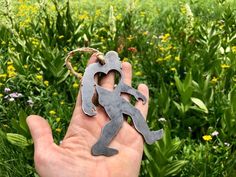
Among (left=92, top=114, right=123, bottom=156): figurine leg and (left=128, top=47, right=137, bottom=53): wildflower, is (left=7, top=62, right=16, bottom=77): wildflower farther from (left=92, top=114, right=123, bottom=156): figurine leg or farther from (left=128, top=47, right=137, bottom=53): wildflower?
(left=92, top=114, right=123, bottom=156): figurine leg

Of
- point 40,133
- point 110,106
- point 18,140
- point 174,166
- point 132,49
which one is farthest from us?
point 132,49

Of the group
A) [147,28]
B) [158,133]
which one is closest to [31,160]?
[158,133]

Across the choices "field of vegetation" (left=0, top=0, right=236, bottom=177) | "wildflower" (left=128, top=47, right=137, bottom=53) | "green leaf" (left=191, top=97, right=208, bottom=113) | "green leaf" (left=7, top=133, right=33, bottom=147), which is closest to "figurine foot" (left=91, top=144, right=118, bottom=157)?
"field of vegetation" (left=0, top=0, right=236, bottom=177)

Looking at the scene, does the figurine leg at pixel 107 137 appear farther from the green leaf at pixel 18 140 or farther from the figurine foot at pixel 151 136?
the green leaf at pixel 18 140

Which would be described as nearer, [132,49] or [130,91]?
[130,91]

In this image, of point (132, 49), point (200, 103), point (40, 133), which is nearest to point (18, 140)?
point (40, 133)

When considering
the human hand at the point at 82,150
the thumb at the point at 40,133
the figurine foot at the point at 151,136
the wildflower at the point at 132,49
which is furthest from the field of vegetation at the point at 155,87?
the thumb at the point at 40,133

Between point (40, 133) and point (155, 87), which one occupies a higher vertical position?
point (40, 133)

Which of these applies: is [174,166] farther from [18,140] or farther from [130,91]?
[18,140]
